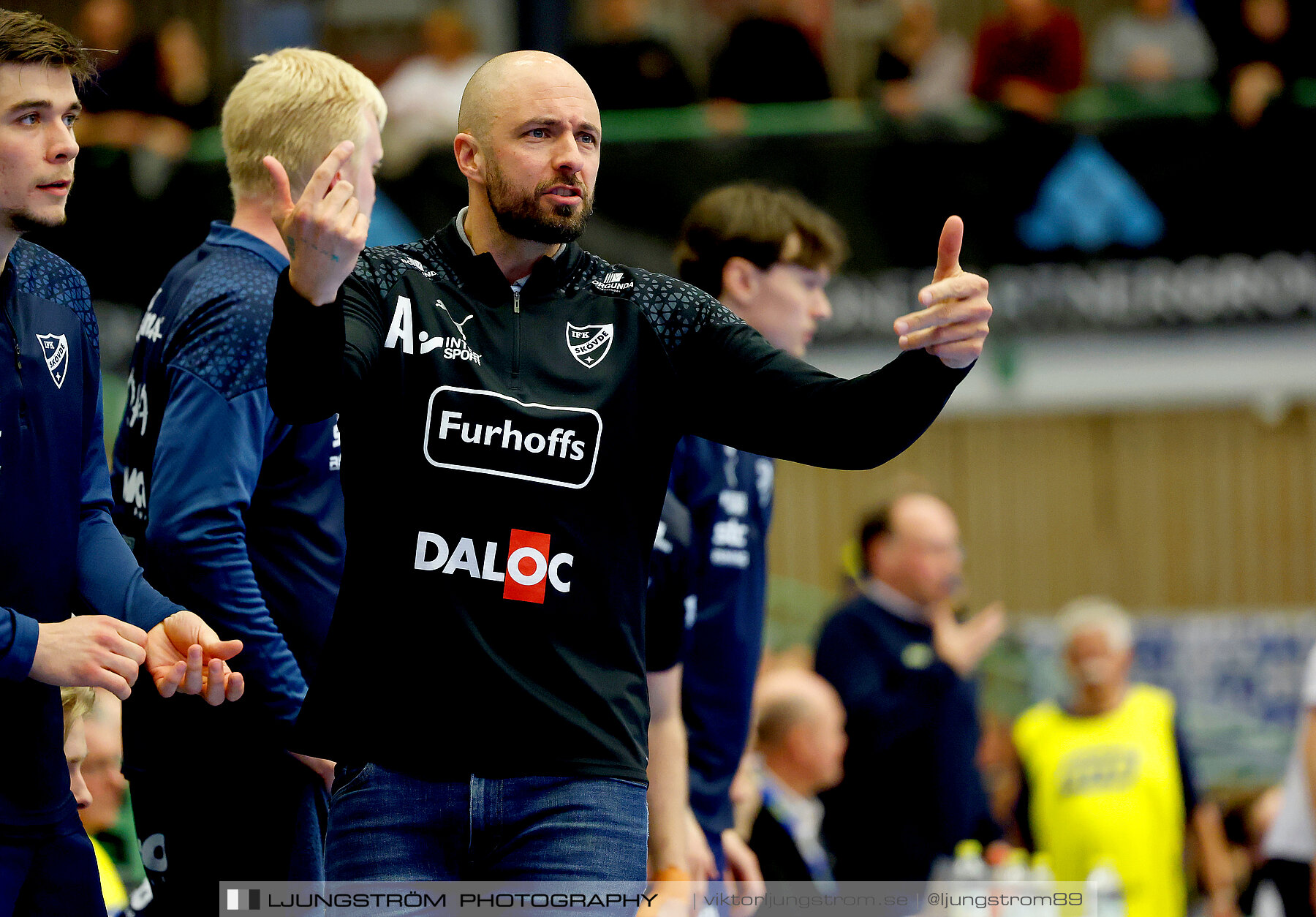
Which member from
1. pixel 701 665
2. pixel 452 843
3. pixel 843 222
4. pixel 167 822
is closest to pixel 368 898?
pixel 452 843

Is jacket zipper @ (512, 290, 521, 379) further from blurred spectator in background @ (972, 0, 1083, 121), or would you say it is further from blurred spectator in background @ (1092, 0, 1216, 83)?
blurred spectator in background @ (1092, 0, 1216, 83)

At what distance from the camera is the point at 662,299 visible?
2.93 m

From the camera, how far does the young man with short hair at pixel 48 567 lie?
2.67m

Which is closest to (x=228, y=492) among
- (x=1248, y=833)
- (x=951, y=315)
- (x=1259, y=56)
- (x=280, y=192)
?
(x=280, y=192)

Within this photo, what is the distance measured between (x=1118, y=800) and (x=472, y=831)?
16.6 feet

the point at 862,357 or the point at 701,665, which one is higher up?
the point at 862,357

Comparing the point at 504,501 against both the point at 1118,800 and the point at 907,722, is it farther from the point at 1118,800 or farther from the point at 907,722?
the point at 1118,800

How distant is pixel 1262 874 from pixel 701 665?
6.91ft

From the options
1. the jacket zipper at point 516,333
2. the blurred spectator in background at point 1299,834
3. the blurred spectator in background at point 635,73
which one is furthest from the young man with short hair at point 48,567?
the blurred spectator in background at point 635,73

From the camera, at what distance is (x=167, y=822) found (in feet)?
10.8

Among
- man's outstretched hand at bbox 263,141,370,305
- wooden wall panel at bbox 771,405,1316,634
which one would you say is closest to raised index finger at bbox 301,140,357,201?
man's outstretched hand at bbox 263,141,370,305

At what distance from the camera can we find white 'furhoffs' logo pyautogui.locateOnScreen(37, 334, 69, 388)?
286 cm

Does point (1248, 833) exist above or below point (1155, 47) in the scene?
below

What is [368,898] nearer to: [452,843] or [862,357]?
[452,843]
